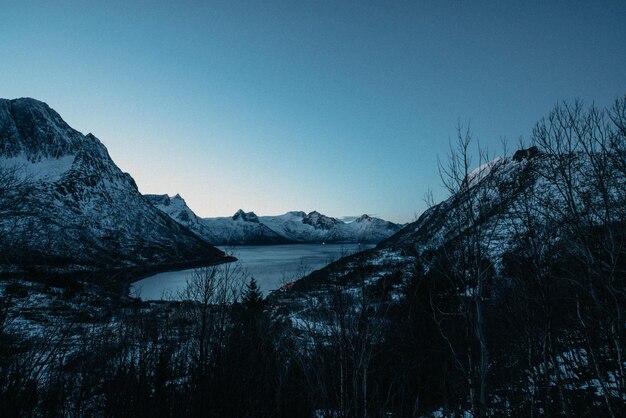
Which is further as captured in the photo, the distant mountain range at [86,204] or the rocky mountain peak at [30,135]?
the rocky mountain peak at [30,135]

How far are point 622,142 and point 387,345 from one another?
16.1 metres

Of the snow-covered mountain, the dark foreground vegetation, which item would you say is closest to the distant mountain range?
the snow-covered mountain

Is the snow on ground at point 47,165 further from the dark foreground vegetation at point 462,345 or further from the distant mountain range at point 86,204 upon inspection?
the dark foreground vegetation at point 462,345

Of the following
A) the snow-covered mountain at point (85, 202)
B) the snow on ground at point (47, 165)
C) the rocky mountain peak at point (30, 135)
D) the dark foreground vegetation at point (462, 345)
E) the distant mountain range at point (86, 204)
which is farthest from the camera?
the rocky mountain peak at point (30, 135)

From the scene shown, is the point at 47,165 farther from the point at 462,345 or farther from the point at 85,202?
the point at 462,345

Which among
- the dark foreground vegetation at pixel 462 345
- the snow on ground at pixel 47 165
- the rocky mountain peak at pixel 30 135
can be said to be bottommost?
the dark foreground vegetation at pixel 462 345

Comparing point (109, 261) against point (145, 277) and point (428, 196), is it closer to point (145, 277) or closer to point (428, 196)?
point (145, 277)

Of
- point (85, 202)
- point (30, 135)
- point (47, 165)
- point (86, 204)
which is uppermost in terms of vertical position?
point (30, 135)

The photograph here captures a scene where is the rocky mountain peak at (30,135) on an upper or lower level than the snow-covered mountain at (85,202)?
upper

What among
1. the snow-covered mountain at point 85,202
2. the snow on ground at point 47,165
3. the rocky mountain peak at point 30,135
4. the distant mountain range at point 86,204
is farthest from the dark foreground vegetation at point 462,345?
the rocky mountain peak at point 30,135

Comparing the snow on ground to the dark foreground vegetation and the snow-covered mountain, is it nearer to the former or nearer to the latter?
the snow-covered mountain

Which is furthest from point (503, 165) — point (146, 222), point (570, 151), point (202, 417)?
point (146, 222)

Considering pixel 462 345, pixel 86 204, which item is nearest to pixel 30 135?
pixel 86 204

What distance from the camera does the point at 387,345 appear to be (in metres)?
19.6
